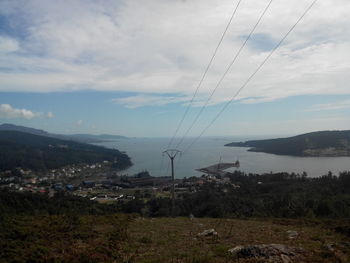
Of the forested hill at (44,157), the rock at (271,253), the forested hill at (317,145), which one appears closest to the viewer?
the rock at (271,253)

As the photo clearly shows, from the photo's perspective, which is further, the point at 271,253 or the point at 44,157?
the point at 44,157

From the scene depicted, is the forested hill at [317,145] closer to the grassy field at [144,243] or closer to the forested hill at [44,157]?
the forested hill at [44,157]

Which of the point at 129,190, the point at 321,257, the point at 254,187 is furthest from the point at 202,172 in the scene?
the point at 321,257

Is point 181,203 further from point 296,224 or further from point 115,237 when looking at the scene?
point 115,237

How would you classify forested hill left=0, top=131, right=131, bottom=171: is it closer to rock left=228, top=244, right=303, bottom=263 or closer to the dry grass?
the dry grass

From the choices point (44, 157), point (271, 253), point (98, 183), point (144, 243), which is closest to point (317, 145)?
point (98, 183)

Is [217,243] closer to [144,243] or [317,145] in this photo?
[144,243]

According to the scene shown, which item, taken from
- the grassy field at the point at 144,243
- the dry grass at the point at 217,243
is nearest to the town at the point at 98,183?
the grassy field at the point at 144,243
